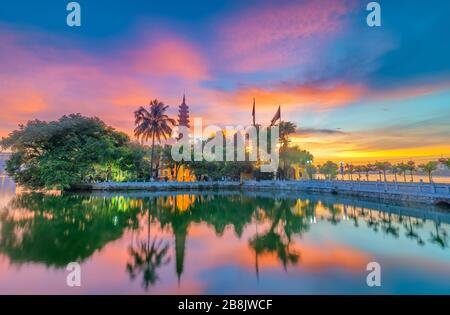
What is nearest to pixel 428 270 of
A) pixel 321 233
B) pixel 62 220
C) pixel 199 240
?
pixel 321 233

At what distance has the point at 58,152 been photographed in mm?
26766

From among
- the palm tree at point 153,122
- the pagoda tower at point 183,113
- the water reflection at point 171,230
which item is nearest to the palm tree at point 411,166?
the water reflection at point 171,230

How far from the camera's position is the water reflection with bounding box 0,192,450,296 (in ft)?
24.8

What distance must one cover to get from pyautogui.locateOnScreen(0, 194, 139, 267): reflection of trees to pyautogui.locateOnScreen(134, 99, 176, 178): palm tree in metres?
19.7

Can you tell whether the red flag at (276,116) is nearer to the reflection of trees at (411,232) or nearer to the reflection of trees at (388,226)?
the reflection of trees at (388,226)

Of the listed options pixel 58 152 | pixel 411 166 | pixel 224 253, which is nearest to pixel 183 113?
pixel 58 152

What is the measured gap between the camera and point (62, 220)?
12.6 m

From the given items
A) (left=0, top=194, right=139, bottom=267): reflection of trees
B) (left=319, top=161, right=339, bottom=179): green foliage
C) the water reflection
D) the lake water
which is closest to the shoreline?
the water reflection

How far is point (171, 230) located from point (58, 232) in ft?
15.2

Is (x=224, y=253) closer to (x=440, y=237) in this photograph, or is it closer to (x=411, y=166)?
(x=440, y=237)

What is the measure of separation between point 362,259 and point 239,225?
20.4 feet

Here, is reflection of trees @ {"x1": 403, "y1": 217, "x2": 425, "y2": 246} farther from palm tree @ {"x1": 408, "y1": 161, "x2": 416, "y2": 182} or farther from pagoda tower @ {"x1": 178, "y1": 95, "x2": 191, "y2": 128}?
pagoda tower @ {"x1": 178, "y1": 95, "x2": 191, "y2": 128}

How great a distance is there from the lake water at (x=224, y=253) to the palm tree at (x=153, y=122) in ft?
69.6

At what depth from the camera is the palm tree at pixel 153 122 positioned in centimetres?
3428
